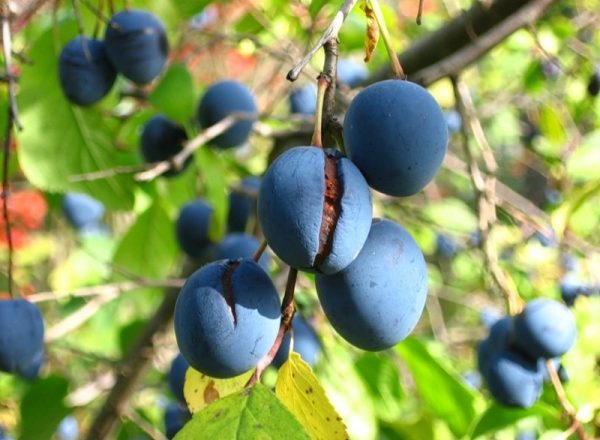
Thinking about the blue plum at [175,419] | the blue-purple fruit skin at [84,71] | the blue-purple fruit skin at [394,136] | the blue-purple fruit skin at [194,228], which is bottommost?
the blue plum at [175,419]

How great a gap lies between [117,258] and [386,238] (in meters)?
1.20

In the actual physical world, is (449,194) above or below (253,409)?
below

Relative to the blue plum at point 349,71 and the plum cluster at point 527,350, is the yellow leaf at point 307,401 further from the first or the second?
the blue plum at point 349,71

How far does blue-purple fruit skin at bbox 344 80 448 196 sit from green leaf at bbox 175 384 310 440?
187 millimetres

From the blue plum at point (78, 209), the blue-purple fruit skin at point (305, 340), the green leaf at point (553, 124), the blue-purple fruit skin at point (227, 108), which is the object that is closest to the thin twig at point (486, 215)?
the blue-purple fruit skin at point (305, 340)

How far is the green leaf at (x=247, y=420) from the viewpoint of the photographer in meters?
0.58

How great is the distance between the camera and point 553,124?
189 cm

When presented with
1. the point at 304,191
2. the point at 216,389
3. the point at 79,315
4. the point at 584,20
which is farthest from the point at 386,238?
the point at 584,20

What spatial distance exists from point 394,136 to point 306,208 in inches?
3.8

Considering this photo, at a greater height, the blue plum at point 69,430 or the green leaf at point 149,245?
the green leaf at point 149,245

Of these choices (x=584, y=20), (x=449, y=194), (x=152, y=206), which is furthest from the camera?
(x=449, y=194)

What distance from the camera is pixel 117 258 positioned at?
5.62 ft

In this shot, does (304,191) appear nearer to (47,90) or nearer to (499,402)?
(499,402)

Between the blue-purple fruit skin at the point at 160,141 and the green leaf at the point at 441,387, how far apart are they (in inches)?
20.4
